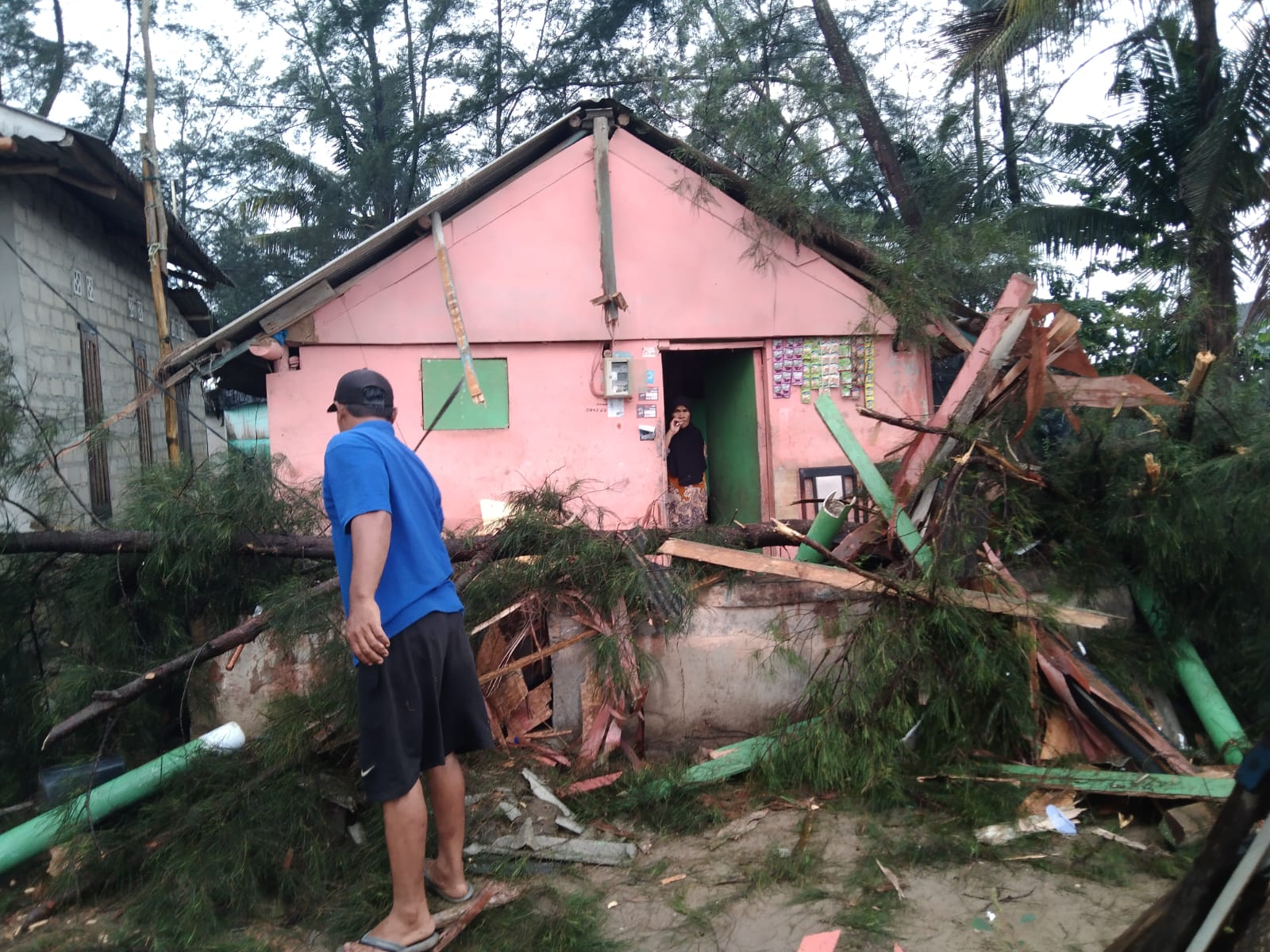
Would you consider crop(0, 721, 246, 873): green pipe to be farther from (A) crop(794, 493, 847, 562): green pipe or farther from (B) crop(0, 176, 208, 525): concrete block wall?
(A) crop(794, 493, 847, 562): green pipe

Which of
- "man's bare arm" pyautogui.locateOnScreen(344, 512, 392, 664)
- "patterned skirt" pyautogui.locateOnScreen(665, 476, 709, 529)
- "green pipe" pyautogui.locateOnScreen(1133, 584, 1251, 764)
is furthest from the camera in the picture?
"patterned skirt" pyautogui.locateOnScreen(665, 476, 709, 529)

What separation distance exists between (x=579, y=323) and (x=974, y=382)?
4.21 meters

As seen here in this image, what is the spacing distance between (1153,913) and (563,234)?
6.96 meters

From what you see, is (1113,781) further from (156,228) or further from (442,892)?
(156,228)

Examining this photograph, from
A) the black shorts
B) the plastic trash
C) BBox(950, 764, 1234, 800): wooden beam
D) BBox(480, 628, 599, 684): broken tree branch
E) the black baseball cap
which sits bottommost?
the plastic trash

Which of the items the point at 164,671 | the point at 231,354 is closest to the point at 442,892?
the point at 164,671

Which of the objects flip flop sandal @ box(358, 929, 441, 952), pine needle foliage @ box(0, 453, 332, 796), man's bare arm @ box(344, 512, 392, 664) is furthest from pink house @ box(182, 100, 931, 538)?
flip flop sandal @ box(358, 929, 441, 952)

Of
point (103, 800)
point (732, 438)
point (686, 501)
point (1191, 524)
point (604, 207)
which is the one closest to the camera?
point (103, 800)

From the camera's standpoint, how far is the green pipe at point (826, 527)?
184 inches

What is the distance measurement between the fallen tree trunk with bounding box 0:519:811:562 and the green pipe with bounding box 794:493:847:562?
13cm

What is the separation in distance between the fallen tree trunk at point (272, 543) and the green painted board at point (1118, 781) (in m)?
1.57

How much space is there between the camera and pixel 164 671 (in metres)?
3.92

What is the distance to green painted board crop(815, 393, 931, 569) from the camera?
4.40m

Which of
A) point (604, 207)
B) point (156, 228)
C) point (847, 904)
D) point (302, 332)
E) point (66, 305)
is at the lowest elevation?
point (847, 904)
